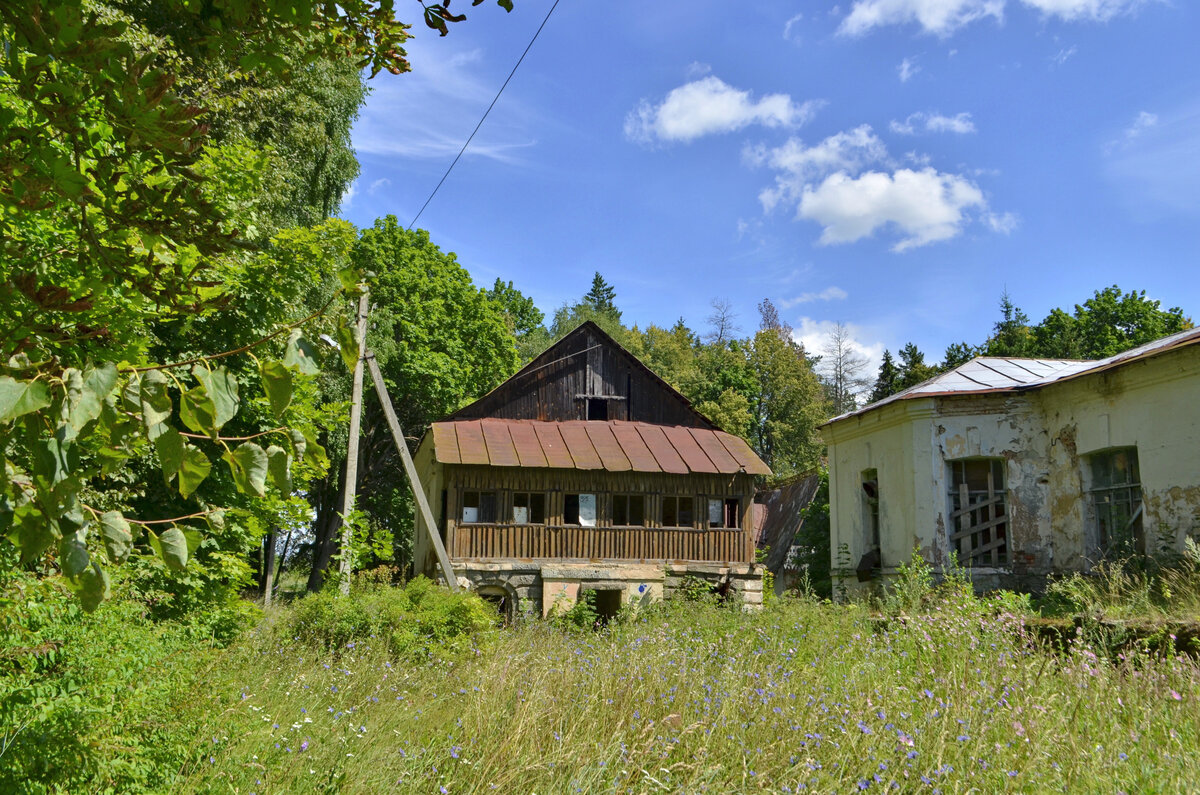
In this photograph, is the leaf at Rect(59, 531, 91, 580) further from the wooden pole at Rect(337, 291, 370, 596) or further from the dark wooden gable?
the dark wooden gable

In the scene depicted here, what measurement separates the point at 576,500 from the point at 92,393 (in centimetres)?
1950

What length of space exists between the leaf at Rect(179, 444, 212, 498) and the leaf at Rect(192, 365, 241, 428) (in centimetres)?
14

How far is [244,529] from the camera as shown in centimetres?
1076

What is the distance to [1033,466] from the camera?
1463 centimetres

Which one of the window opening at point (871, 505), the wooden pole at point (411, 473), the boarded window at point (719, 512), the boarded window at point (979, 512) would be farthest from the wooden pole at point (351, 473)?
the boarded window at point (979, 512)

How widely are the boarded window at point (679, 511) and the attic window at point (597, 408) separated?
10.0 feet

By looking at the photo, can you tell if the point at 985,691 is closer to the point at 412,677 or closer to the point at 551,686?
the point at 551,686

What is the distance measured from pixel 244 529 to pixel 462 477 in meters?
9.30

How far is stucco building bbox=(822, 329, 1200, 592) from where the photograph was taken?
39.9 ft

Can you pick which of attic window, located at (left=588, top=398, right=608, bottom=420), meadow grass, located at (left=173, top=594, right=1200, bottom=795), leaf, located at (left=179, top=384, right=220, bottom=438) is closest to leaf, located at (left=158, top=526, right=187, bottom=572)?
leaf, located at (left=179, top=384, right=220, bottom=438)

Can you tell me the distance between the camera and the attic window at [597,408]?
77.6ft

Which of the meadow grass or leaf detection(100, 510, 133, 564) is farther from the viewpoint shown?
the meadow grass

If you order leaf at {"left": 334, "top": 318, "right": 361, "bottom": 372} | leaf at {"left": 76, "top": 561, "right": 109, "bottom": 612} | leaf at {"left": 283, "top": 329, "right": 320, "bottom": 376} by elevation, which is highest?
leaf at {"left": 334, "top": 318, "right": 361, "bottom": 372}

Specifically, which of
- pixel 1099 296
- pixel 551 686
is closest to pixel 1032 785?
pixel 551 686
